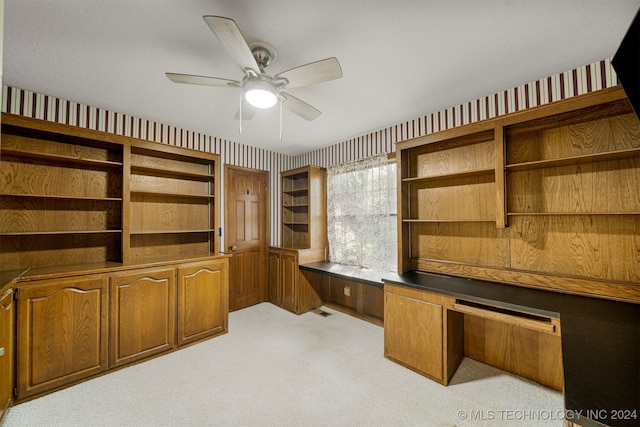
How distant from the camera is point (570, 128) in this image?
2.18 m

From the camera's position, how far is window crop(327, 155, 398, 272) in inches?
132

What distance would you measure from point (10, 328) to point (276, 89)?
2.57m

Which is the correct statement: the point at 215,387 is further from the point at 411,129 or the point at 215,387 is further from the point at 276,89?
the point at 411,129

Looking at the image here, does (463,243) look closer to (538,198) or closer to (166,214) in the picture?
(538,198)

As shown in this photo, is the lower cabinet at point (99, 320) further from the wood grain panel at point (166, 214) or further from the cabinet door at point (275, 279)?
the cabinet door at point (275, 279)

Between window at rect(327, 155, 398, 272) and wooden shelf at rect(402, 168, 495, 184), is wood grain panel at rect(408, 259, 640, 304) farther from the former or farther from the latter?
wooden shelf at rect(402, 168, 495, 184)

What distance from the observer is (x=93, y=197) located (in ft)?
8.29

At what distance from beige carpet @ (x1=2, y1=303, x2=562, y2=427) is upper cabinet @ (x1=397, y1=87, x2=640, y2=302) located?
3.05 ft

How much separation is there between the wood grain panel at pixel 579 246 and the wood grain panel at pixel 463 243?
11 centimetres

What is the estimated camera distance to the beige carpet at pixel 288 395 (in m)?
1.88

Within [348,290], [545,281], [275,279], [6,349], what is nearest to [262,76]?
[6,349]

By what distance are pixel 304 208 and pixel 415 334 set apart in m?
2.54

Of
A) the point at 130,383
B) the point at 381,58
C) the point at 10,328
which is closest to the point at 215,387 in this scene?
the point at 130,383

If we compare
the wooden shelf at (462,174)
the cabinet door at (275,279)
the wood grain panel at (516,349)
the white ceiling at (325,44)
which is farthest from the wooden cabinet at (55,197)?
the wood grain panel at (516,349)
